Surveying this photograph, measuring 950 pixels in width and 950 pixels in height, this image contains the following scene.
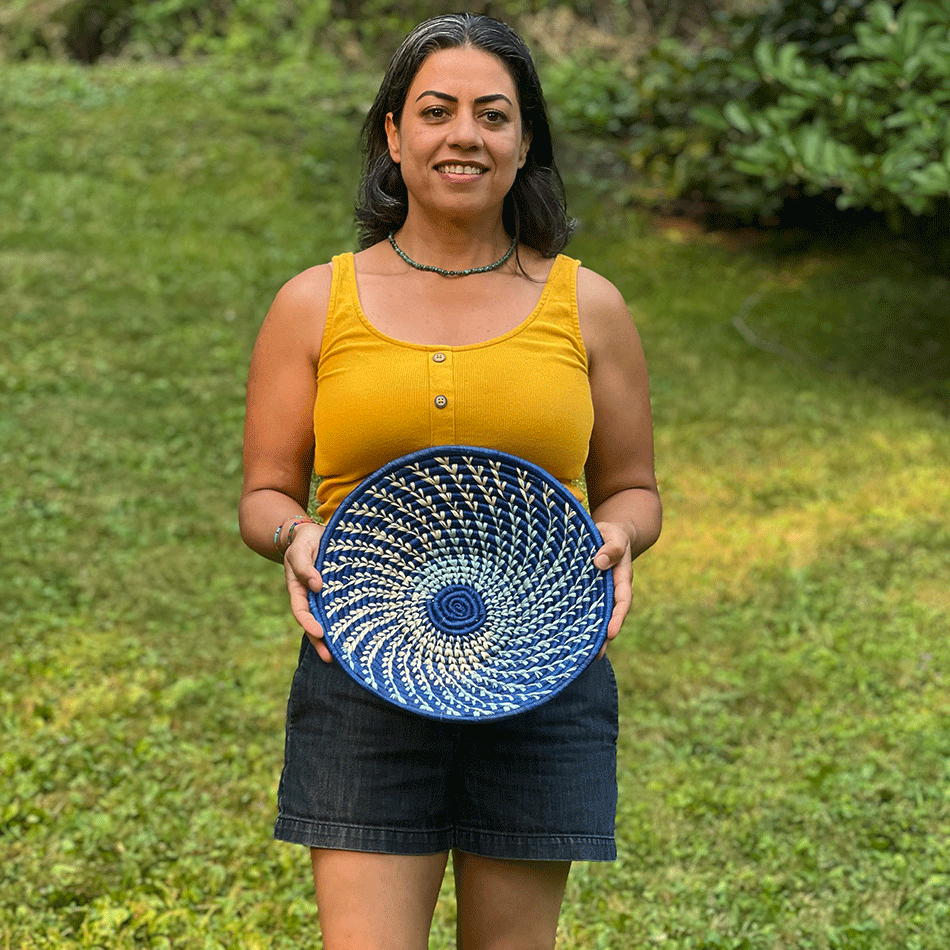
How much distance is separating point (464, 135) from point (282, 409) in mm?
487

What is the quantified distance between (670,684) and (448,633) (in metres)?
2.64

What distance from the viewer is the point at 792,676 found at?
4.33 m

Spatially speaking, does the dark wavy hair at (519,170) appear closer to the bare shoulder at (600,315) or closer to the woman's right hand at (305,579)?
the bare shoulder at (600,315)

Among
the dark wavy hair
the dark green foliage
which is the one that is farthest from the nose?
the dark green foliage

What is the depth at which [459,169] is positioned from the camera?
188 centimetres

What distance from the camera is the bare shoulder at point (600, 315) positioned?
1962 millimetres

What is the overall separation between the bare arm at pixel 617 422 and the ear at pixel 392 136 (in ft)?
1.12

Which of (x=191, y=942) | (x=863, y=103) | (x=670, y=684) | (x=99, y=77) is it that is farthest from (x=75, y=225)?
(x=191, y=942)

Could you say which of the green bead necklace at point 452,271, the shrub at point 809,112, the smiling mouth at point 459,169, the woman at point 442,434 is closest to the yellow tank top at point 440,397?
the woman at point 442,434

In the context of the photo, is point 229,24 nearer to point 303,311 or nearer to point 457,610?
point 303,311

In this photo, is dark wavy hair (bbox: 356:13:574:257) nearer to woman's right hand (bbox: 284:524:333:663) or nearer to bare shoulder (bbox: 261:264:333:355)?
bare shoulder (bbox: 261:264:333:355)

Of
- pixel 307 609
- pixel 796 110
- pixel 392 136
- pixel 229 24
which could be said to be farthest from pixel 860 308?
pixel 229 24

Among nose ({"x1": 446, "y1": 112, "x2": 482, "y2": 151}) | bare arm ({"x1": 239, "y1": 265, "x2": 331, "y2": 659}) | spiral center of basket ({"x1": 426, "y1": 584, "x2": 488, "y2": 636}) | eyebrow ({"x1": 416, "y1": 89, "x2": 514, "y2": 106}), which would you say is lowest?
spiral center of basket ({"x1": 426, "y1": 584, "x2": 488, "y2": 636})

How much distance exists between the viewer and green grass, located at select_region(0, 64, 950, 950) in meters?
3.29
